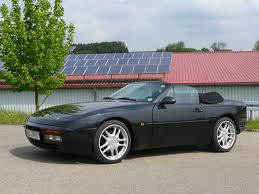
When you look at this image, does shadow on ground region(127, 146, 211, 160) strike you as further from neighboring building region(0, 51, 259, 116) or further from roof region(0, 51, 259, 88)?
neighboring building region(0, 51, 259, 116)

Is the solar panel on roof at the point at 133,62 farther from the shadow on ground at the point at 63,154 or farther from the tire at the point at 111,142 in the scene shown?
the tire at the point at 111,142

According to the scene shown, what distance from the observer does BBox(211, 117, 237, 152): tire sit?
345 inches

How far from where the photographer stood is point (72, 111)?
748 centimetres

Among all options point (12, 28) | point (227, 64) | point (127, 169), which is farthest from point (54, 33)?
point (227, 64)

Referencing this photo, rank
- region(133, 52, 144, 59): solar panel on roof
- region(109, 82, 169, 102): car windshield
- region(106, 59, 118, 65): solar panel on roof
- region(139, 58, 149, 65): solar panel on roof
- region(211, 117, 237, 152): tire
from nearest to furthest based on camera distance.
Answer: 1. region(109, 82, 169, 102): car windshield
2. region(211, 117, 237, 152): tire
3. region(139, 58, 149, 65): solar panel on roof
4. region(106, 59, 118, 65): solar panel on roof
5. region(133, 52, 144, 59): solar panel on roof

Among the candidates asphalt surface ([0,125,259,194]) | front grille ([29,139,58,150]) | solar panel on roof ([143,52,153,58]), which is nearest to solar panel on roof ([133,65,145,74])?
solar panel on roof ([143,52,153,58])

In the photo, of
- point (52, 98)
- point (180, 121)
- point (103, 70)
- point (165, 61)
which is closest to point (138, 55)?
point (165, 61)

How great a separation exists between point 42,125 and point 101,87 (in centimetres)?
2092

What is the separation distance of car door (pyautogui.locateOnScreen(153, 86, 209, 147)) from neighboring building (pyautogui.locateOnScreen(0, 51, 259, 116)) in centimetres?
1843

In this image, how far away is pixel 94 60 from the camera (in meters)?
30.5

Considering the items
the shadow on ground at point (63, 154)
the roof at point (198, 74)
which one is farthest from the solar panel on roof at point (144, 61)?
the shadow on ground at point (63, 154)

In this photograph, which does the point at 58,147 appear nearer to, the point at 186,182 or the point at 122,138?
the point at 122,138

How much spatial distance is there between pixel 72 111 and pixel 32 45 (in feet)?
36.1

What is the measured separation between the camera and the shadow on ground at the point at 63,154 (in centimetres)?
745
